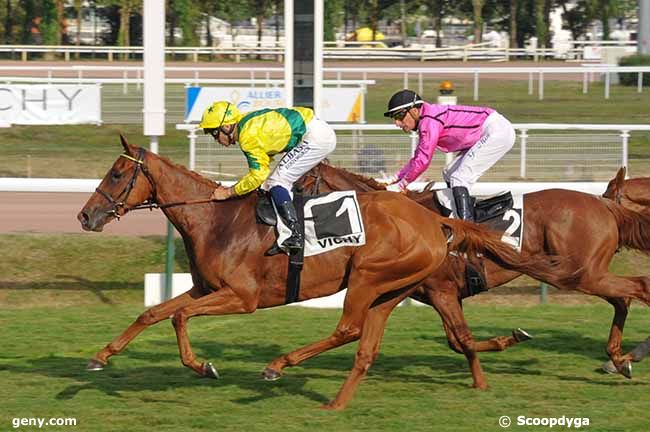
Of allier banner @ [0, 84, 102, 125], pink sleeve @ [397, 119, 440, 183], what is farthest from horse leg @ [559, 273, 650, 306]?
allier banner @ [0, 84, 102, 125]

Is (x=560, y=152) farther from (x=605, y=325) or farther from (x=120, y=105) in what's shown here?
(x=120, y=105)

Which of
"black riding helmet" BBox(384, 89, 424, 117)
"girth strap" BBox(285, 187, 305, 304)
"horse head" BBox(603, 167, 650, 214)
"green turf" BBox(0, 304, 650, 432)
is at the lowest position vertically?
"green turf" BBox(0, 304, 650, 432)

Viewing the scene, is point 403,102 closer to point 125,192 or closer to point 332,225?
point 332,225

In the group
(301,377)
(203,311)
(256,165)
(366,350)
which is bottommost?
(301,377)

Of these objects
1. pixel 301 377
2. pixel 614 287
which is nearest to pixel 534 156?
pixel 614 287

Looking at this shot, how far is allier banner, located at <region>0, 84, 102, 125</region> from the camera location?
15.8m

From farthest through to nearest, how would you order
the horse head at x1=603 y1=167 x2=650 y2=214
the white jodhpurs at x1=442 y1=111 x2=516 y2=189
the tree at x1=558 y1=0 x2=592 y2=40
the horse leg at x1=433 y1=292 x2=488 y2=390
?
1. the tree at x1=558 y1=0 x2=592 y2=40
2. the horse head at x1=603 y1=167 x2=650 y2=214
3. the white jodhpurs at x1=442 y1=111 x2=516 y2=189
4. the horse leg at x1=433 y1=292 x2=488 y2=390

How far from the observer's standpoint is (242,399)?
225 inches

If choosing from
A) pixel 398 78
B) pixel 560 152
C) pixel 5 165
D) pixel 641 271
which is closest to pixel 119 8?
pixel 398 78

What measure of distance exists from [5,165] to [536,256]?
9.06 meters

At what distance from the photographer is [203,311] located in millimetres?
5617

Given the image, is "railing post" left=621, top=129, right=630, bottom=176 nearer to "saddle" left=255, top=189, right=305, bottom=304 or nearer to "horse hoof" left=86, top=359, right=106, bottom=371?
"saddle" left=255, top=189, right=305, bottom=304

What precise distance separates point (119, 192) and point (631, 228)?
272 cm
